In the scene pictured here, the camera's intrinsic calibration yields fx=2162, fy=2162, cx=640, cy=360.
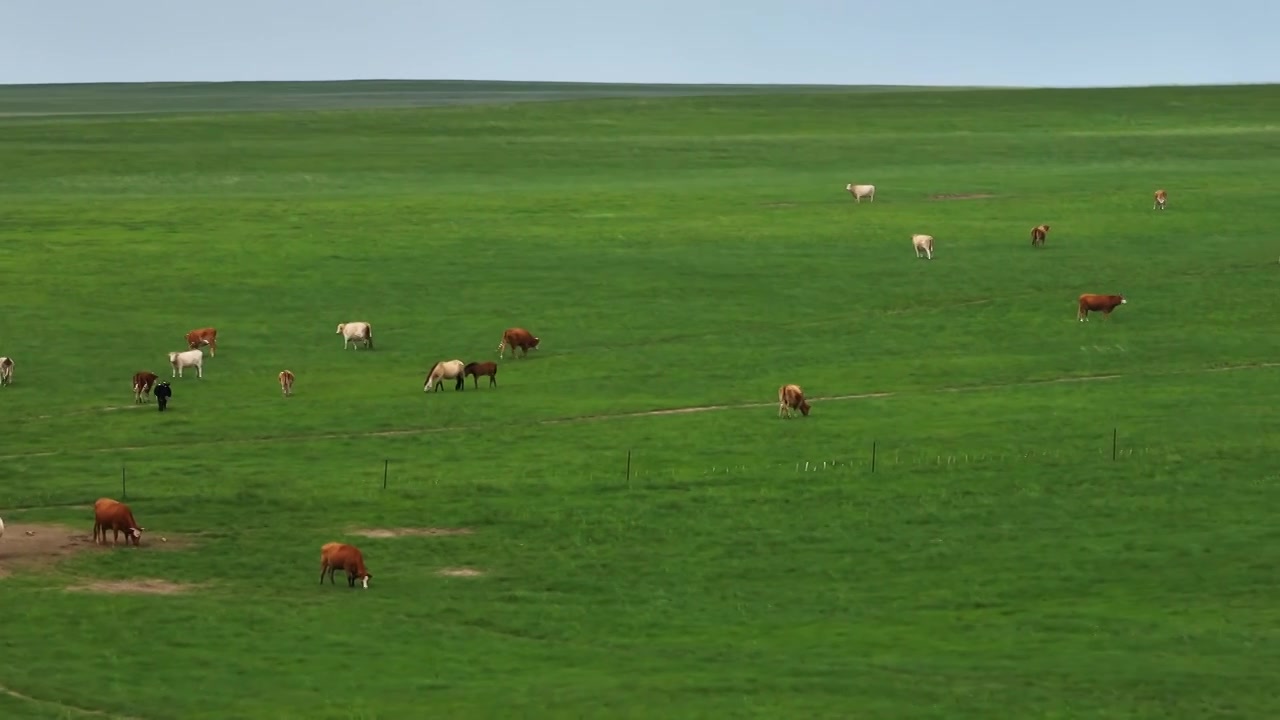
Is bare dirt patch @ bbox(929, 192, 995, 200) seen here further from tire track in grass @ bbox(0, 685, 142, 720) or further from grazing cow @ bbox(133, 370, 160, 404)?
tire track in grass @ bbox(0, 685, 142, 720)

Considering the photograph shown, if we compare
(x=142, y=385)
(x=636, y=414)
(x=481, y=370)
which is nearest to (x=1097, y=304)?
(x=636, y=414)

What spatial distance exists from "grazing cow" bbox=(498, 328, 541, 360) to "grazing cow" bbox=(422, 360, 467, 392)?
→ 4729 millimetres

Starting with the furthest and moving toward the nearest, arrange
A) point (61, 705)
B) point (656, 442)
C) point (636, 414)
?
point (636, 414), point (656, 442), point (61, 705)

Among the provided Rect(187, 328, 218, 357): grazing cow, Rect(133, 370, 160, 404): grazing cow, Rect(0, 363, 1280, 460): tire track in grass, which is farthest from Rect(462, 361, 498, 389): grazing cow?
Rect(187, 328, 218, 357): grazing cow

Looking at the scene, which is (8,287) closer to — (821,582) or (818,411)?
(818,411)

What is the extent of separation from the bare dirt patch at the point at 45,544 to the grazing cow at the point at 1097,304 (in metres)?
33.8

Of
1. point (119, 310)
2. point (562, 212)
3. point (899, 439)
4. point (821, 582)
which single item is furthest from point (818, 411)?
point (562, 212)

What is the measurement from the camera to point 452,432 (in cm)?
5103

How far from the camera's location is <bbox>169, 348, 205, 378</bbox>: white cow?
58250mm

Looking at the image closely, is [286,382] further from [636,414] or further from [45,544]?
[45,544]

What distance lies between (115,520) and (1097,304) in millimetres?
35413

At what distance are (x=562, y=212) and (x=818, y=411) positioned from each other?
3746 cm

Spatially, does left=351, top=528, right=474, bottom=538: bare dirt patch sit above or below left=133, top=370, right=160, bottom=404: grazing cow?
below

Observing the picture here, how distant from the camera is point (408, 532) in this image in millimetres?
41688
